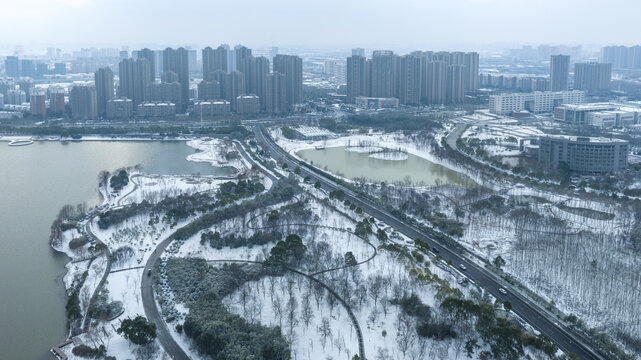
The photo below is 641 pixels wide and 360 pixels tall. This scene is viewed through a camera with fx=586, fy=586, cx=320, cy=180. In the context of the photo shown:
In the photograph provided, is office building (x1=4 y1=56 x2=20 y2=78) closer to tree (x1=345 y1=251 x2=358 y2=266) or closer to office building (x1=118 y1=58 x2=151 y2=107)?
office building (x1=118 y1=58 x2=151 y2=107)

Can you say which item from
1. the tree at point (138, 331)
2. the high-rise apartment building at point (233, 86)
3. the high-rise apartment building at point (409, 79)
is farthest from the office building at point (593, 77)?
the tree at point (138, 331)

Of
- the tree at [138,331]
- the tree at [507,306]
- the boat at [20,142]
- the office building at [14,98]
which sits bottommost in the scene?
the tree at [138,331]

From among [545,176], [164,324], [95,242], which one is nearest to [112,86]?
[95,242]

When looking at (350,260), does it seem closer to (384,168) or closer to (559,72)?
(384,168)

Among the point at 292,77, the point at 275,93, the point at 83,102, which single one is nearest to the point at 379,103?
the point at 292,77

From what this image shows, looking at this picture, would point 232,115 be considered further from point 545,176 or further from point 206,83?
point 545,176

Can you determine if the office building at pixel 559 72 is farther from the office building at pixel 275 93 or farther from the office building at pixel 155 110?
the office building at pixel 155 110
